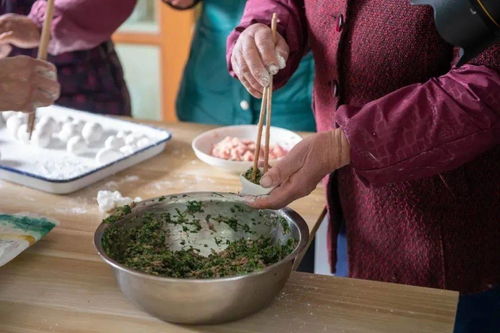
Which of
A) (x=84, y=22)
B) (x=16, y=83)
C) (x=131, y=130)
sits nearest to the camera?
(x=16, y=83)

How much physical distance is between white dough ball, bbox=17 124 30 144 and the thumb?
86cm

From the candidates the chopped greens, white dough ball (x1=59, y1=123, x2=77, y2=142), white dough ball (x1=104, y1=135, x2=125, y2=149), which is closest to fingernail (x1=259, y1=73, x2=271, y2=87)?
the chopped greens

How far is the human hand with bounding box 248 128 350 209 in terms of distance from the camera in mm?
1234

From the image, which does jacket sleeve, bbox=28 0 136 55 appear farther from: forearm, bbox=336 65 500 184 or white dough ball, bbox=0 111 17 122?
forearm, bbox=336 65 500 184

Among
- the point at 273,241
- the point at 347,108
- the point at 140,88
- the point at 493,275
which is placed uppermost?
the point at 347,108

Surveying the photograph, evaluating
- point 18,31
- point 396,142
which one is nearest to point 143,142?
point 18,31

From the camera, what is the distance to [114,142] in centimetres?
183

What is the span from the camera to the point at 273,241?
130cm

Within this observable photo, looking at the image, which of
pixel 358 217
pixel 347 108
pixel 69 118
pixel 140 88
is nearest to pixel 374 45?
pixel 347 108

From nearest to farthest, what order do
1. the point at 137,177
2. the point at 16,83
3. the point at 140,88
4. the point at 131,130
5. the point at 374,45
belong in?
the point at 374,45 → the point at 16,83 → the point at 137,177 → the point at 131,130 → the point at 140,88

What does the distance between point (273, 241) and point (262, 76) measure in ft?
1.10

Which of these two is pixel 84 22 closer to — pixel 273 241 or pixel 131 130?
pixel 131 130

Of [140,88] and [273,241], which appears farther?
[140,88]

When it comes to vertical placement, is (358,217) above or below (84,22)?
below
